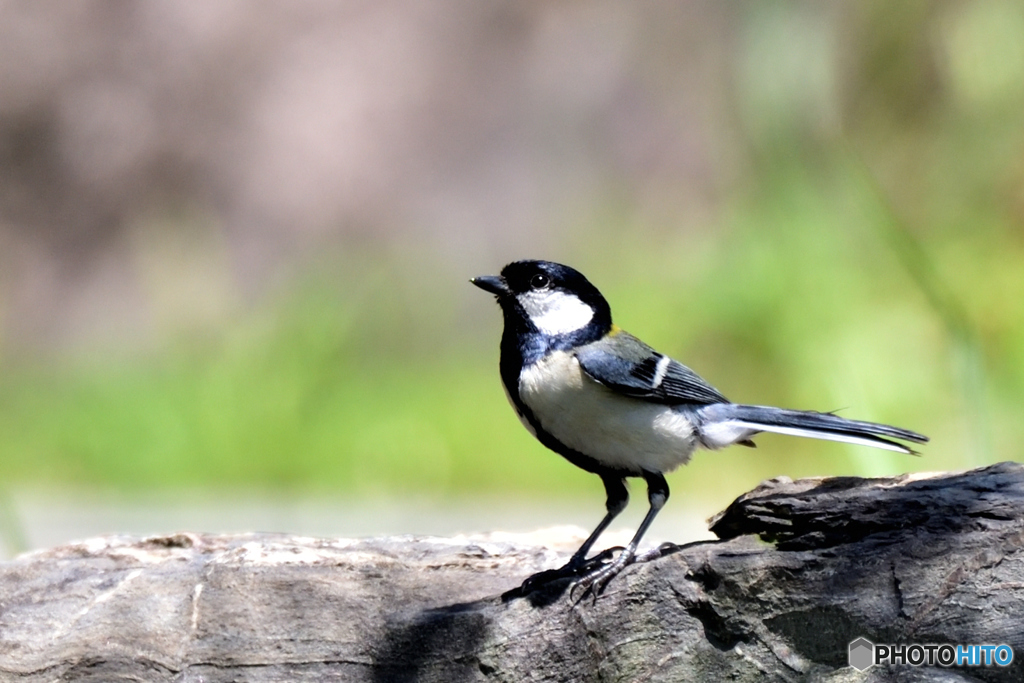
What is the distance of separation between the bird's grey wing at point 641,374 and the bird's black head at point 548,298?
0.09 meters

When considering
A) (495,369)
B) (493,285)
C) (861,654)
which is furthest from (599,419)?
(495,369)

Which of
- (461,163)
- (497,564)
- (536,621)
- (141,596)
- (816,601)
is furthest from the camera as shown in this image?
(461,163)

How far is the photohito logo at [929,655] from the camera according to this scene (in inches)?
77.3

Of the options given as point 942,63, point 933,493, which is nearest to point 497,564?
point 933,493

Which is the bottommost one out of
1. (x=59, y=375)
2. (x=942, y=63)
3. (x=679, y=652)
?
(x=679, y=652)

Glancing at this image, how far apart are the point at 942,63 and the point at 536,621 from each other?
14.7ft

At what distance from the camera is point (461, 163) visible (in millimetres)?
7000

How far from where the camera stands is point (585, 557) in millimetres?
2670

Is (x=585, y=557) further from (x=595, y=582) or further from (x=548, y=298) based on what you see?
(x=548, y=298)

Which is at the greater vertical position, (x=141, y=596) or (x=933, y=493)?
(x=933, y=493)

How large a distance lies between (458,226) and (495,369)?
4.25ft

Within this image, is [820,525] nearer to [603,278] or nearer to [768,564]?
[768,564]

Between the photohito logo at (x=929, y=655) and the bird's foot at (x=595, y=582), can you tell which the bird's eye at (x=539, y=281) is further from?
the photohito logo at (x=929, y=655)

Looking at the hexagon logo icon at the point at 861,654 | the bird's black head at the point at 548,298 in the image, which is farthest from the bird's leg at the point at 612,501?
the hexagon logo icon at the point at 861,654
